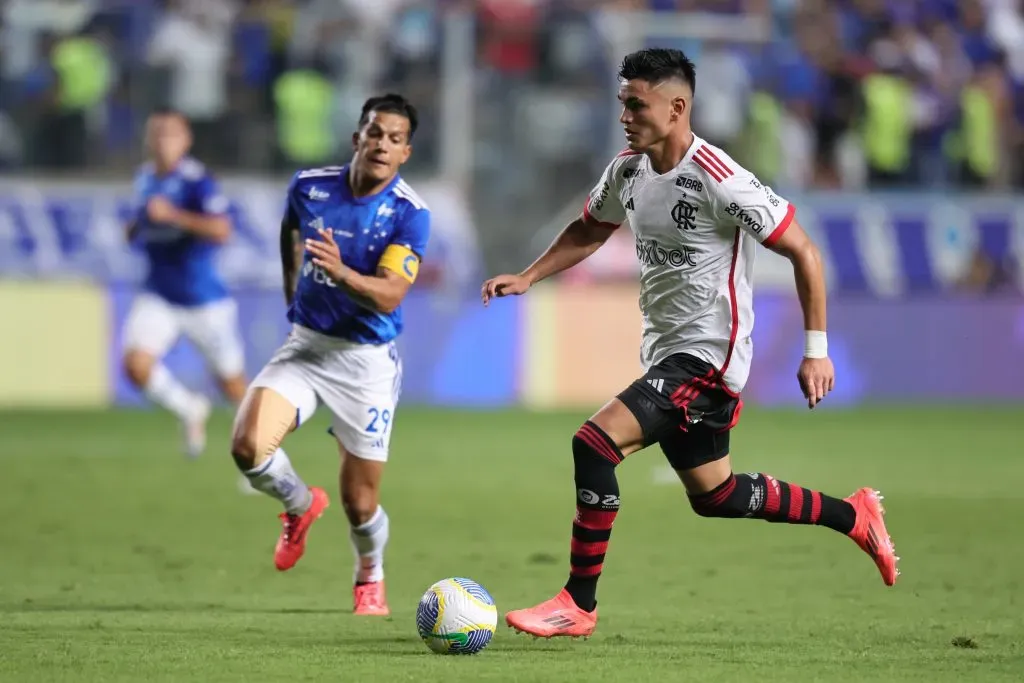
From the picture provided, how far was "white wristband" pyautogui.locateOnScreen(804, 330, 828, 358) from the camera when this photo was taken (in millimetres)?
6340

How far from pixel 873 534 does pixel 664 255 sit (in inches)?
60.2

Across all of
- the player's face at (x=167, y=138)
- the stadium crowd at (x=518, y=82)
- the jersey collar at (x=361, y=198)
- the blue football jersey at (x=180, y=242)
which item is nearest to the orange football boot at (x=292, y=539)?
the jersey collar at (x=361, y=198)

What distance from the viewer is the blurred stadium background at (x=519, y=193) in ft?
60.3

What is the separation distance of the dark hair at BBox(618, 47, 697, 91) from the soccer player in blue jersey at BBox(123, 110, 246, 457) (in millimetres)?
6734

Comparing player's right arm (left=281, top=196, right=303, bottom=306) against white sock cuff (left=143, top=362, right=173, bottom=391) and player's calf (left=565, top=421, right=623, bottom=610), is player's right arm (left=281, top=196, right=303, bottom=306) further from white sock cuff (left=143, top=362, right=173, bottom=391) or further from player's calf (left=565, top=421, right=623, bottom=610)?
white sock cuff (left=143, top=362, right=173, bottom=391)

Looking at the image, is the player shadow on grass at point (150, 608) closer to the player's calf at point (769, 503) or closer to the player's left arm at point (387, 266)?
the player's left arm at point (387, 266)

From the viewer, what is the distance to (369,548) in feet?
25.0

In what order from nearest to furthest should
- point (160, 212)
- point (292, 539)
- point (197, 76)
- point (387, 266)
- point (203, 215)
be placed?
1. point (387, 266)
2. point (292, 539)
3. point (160, 212)
4. point (203, 215)
5. point (197, 76)

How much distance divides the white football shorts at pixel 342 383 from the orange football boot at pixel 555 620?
1471 mm

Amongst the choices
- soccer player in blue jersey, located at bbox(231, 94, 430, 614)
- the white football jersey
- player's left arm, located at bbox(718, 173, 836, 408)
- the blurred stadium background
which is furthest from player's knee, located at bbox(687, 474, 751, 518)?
the blurred stadium background

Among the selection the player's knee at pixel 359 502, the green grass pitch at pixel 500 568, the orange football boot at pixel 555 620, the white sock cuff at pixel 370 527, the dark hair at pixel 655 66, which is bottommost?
the green grass pitch at pixel 500 568

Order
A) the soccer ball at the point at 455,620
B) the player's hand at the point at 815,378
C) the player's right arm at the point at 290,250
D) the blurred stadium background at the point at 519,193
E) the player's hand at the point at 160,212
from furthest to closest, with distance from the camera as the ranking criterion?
the blurred stadium background at the point at 519,193, the player's hand at the point at 160,212, the player's right arm at the point at 290,250, the player's hand at the point at 815,378, the soccer ball at the point at 455,620

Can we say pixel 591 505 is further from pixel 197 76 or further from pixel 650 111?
pixel 197 76

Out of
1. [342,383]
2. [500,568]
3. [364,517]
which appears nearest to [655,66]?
[342,383]
